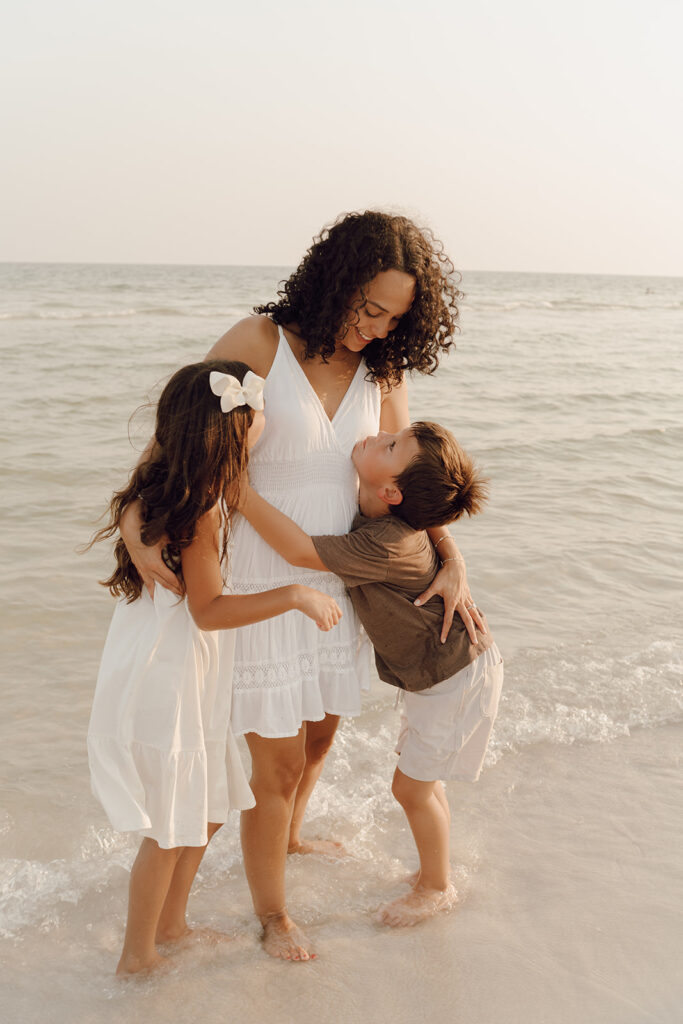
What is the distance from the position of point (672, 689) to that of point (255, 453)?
259 cm

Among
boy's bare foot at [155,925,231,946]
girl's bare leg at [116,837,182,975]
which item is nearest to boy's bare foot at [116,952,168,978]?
girl's bare leg at [116,837,182,975]

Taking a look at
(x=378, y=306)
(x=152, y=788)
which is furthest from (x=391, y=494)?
(x=152, y=788)

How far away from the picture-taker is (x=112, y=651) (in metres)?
2.23

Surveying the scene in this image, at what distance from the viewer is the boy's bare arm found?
2.24 meters

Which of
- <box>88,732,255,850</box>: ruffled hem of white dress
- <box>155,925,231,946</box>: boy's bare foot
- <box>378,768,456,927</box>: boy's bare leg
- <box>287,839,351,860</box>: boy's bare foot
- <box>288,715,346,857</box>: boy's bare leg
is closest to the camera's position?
<box>88,732,255,850</box>: ruffled hem of white dress

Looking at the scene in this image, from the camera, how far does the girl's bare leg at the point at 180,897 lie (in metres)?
2.43

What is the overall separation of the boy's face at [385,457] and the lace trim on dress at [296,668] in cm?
45

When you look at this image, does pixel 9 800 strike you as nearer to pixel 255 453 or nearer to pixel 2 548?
pixel 255 453

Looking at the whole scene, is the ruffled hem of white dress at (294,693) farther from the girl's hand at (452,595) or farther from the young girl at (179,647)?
the girl's hand at (452,595)

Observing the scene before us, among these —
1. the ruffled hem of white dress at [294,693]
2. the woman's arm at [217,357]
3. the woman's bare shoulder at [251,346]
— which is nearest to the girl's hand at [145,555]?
the woman's arm at [217,357]

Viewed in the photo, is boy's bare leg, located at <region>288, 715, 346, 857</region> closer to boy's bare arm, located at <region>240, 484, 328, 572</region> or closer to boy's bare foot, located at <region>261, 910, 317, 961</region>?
boy's bare foot, located at <region>261, 910, 317, 961</region>

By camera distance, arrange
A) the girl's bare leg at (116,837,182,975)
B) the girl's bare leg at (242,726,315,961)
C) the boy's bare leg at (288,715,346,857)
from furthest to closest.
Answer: the boy's bare leg at (288,715,346,857) → the girl's bare leg at (242,726,315,961) → the girl's bare leg at (116,837,182,975)

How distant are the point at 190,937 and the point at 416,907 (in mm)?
660

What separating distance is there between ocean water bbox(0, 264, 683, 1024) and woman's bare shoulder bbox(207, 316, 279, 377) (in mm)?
1615
